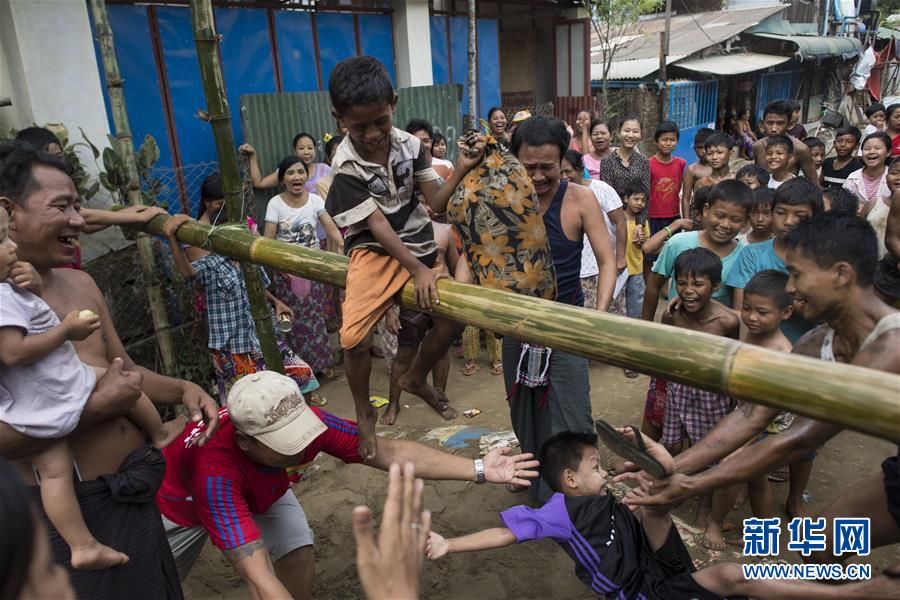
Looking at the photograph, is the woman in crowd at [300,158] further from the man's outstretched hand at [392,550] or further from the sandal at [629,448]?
the man's outstretched hand at [392,550]

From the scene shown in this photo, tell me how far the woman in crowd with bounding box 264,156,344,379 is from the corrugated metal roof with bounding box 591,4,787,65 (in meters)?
12.4

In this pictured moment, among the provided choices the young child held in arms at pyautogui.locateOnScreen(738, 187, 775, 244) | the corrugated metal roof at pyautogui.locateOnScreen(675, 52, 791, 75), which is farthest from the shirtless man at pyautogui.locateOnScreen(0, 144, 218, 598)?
the corrugated metal roof at pyautogui.locateOnScreen(675, 52, 791, 75)

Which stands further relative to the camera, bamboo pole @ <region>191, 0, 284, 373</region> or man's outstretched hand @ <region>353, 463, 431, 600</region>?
bamboo pole @ <region>191, 0, 284, 373</region>

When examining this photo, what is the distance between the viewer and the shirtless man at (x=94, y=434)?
212 cm

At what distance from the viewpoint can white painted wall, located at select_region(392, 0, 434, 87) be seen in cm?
815

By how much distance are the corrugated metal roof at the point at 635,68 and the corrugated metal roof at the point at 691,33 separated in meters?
0.31

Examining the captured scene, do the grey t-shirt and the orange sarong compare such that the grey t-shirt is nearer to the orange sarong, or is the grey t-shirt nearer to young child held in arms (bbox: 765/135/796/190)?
the orange sarong

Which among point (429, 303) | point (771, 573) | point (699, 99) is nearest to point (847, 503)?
point (771, 573)

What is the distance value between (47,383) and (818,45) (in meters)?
20.6

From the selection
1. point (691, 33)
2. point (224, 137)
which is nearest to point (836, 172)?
point (224, 137)

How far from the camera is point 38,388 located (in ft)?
6.44

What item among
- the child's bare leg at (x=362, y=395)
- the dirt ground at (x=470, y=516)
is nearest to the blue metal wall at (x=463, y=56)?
the dirt ground at (x=470, y=516)

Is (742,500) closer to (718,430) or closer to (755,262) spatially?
(755,262)

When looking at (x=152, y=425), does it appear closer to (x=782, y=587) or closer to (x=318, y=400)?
(x=782, y=587)
